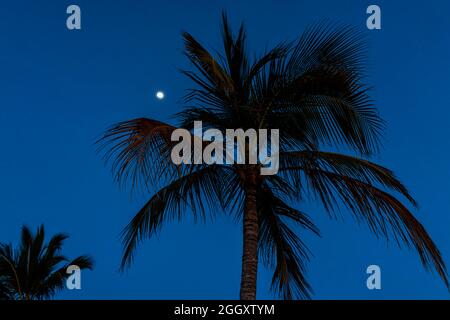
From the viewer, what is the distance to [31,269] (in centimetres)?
1919

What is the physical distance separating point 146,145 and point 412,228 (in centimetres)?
361

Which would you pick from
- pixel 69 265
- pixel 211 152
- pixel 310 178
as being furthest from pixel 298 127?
pixel 69 265

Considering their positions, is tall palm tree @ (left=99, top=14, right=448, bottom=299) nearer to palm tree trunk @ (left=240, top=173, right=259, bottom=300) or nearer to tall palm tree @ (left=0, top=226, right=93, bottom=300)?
palm tree trunk @ (left=240, top=173, right=259, bottom=300)

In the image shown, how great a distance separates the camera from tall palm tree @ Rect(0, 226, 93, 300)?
1894 cm

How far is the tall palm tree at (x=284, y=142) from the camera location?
794cm

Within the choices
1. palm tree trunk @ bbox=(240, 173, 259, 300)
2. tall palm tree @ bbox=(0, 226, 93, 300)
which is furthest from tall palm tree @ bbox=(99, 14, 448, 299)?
tall palm tree @ bbox=(0, 226, 93, 300)

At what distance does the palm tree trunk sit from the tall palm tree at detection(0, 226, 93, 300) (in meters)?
12.4

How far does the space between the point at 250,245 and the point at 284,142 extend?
1.78 m

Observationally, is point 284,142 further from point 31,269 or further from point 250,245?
point 31,269

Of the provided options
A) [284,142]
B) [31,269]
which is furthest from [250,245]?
[31,269]

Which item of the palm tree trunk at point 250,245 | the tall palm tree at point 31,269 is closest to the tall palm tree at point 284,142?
the palm tree trunk at point 250,245

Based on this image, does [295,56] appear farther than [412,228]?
Yes
